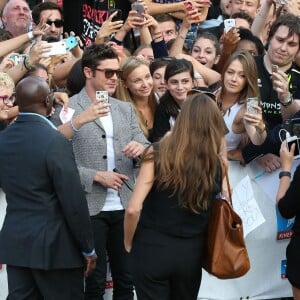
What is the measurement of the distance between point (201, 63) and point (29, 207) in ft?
11.6

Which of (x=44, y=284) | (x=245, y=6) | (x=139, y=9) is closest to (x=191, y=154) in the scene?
(x=44, y=284)

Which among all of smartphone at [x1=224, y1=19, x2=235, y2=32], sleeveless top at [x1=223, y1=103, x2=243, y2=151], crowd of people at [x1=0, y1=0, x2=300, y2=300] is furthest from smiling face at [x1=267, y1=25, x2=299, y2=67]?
smartphone at [x1=224, y1=19, x2=235, y2=32]

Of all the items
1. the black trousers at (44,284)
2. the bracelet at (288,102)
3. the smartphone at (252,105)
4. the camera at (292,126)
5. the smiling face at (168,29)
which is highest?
the smartphone at (252,105)

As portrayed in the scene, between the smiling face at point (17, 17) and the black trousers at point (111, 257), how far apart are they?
326cm

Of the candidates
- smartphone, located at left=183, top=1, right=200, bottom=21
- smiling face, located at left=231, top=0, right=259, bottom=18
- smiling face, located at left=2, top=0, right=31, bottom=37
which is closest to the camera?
smartphone, located at left=183, top=1, right=200, bottom=21

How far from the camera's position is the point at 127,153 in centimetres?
554

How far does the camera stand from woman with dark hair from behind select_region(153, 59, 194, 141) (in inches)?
242

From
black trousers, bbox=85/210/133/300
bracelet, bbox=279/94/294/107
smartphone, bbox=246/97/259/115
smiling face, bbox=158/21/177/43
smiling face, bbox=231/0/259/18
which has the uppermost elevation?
smartphone, bbox=246/97/259/115

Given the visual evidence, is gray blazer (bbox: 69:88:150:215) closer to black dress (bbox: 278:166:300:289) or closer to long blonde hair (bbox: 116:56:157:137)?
long blonde hair (bbox: 116:56:157:137)

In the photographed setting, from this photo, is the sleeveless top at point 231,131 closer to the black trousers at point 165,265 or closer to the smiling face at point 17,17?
the black trousers at point 165,265

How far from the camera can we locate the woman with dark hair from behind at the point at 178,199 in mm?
4500

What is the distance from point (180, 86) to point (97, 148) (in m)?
1.05

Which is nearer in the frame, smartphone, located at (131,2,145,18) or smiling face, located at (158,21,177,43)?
smartphone, located at (131,2,145,18)

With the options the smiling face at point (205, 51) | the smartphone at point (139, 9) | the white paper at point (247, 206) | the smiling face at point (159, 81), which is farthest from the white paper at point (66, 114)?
the smiling face at point (205, 51)
